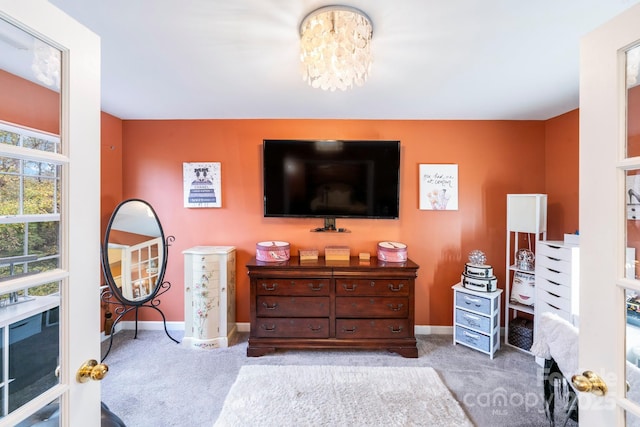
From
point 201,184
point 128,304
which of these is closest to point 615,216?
point 201,184

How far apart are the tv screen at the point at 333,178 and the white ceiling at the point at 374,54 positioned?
14.7 inches

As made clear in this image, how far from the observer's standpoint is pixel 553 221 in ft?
8.29

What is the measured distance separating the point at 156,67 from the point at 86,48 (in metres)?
1.19

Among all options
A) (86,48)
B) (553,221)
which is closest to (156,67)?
(86,48)

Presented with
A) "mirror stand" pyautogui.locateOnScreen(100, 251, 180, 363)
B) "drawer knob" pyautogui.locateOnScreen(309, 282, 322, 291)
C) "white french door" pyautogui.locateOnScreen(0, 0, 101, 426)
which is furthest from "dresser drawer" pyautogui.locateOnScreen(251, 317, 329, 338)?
"white french door" pyautogui.locateOnScreen(0, 0, 101, 426)

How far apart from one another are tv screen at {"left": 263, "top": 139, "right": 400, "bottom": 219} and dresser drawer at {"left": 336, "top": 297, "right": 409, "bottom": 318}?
810 millimetres

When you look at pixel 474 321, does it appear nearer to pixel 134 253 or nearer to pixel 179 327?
pixel 179 327

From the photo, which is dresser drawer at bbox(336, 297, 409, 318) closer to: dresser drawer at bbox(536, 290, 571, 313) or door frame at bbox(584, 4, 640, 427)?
dresser drawer at bbox(536, 290, 571, 313)

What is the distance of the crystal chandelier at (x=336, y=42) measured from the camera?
1208 mm

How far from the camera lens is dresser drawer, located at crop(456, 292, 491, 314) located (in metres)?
Answer: 2.25

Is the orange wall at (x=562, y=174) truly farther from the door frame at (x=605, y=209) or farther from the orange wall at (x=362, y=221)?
the door frame at (x=605, y=209)

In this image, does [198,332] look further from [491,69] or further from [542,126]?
[542,126]

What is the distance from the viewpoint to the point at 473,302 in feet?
7.61

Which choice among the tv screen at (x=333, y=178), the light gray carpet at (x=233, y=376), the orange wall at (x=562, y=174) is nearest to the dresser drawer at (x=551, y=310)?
the light gray carpet at (x=233, y=376)
